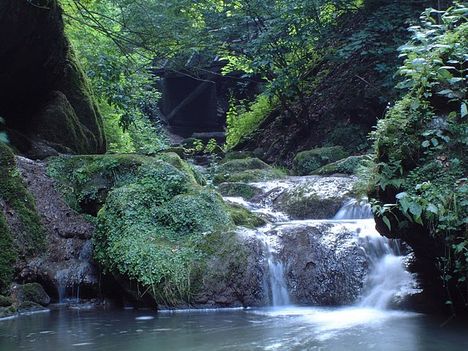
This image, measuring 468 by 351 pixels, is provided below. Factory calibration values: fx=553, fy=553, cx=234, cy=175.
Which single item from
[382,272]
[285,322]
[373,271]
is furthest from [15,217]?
[382,272]

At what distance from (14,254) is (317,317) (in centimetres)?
406

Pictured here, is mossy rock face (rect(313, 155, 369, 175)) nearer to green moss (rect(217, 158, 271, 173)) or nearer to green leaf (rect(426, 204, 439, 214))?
green moss (rect(217, 158, 271, 173))

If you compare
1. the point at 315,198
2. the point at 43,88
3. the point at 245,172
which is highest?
the point at 43,88

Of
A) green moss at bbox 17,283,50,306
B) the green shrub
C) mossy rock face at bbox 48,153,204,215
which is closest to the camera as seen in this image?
green moss at bbox 17,283,50,306

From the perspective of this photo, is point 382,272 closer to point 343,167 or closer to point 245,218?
point 245,218

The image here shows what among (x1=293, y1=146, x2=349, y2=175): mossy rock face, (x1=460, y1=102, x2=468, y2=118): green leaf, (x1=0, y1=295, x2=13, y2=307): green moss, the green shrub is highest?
the green shrub

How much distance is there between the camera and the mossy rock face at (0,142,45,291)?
7395mm

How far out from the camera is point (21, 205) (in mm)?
7992

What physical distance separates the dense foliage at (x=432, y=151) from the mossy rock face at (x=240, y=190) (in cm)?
550

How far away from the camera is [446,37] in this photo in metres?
→ 5.99

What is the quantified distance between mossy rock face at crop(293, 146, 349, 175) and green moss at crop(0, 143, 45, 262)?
7670 mm

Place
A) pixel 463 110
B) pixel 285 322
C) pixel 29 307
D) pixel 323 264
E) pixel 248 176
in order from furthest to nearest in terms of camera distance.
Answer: pixel 248 176, pixel 323 264, pixel 29 307, pixel 285 322, pixel 463 110

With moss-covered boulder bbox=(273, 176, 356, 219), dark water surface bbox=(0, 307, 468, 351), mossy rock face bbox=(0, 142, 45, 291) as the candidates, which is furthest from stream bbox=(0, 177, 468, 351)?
moss-covered boulder bbox=(273, 176, 356, 219)

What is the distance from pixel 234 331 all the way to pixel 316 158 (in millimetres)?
9116
